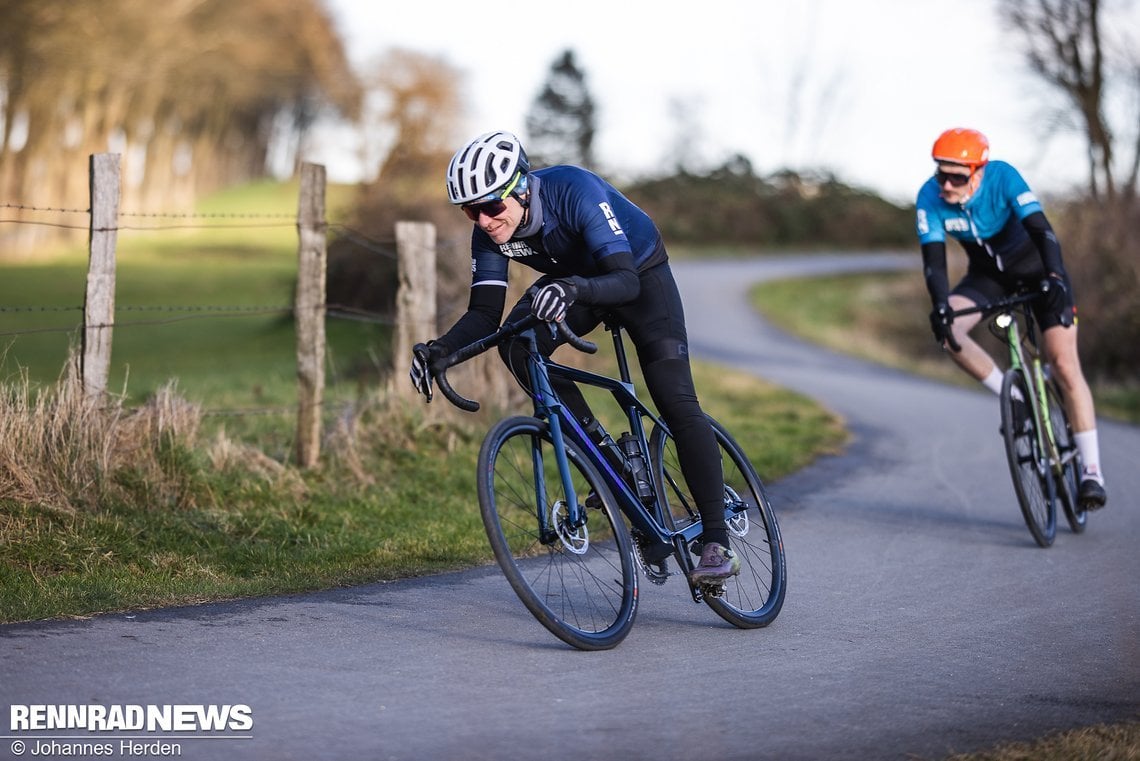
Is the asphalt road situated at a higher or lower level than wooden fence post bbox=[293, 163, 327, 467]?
lower

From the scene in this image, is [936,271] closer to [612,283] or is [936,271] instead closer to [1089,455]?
[1089,455]

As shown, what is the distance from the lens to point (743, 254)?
51031 millimetres

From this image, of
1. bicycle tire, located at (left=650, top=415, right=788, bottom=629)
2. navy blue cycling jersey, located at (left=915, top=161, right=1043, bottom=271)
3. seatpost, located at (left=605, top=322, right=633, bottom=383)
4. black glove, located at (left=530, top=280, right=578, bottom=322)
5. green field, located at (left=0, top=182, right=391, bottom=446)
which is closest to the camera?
black glove, located at (left=530, top=280, right=578, bottom=322)

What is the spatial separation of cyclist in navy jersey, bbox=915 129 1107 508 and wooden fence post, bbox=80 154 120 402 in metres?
4.82

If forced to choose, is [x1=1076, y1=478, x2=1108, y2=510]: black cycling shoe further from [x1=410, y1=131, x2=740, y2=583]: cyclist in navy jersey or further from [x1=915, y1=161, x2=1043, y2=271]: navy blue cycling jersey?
[x1=410, y1=131, x2=740, y2=583]: cyclist in navy jersey

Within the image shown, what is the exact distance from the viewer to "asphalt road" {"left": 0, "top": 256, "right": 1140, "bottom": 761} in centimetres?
441

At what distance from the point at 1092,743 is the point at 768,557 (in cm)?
202

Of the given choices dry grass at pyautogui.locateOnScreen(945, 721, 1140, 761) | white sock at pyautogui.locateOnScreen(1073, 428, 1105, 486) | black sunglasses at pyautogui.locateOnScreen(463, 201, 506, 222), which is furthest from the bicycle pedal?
white sock at pyautogui.locateOnScreen(1073, 428, 1105, 486)

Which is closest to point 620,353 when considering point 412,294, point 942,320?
point 942,320

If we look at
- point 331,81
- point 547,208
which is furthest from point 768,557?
point 331,81

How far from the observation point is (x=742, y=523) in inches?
247

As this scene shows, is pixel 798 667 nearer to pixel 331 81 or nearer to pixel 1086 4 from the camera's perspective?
pixel 1086 4

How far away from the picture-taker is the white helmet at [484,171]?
17.8 ft

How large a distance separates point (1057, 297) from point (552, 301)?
167 inches
